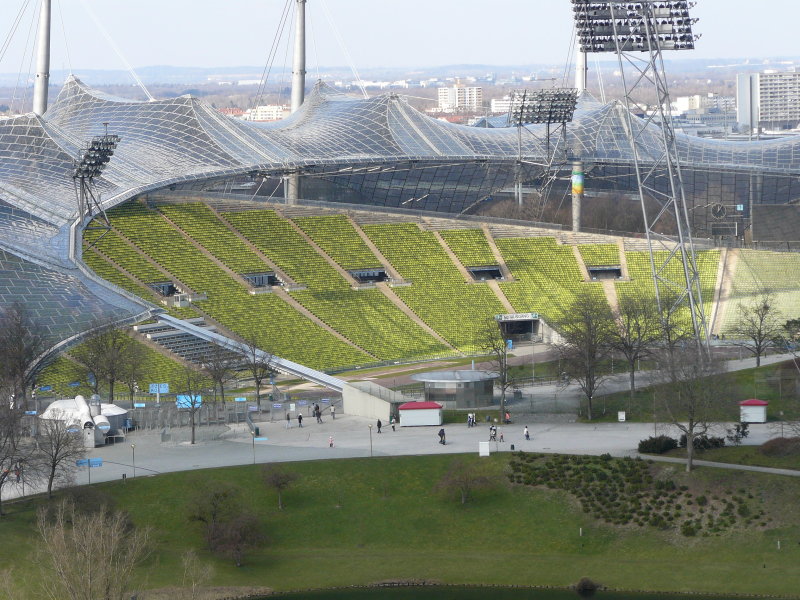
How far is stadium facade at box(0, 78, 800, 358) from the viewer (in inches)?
3895

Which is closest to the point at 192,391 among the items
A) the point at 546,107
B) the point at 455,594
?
the point at 455,594

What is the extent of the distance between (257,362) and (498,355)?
14.1 metres

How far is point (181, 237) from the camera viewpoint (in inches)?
4437

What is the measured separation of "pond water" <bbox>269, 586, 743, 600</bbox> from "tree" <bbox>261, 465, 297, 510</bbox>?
7.87 metres

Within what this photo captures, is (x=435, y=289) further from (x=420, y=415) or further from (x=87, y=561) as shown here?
(x=87, y=561)

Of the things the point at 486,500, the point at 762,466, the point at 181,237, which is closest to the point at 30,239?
the point at 181,237

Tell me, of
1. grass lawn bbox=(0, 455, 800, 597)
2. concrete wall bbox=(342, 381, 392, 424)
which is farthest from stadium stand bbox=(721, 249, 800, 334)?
grass lawn bbox=(0, 455, 800, 597)

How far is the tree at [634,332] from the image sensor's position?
8881cm

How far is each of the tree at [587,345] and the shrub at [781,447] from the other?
12.8m

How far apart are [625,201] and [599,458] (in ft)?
286

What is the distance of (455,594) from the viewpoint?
202 feet

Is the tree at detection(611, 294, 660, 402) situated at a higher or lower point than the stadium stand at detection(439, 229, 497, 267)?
lower

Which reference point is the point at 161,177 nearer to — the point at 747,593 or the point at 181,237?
the point at 181,237

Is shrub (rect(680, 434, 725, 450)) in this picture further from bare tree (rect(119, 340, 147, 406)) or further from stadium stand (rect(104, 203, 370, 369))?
stadium stand (rect(104, 203, 370, 369))
